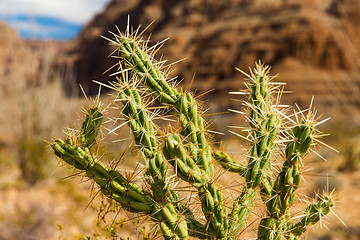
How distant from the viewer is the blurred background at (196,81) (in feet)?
24.0

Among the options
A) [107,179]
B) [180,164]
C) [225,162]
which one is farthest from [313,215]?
[107,179]

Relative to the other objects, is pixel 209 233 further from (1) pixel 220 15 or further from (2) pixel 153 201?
(1) pixel 220 15

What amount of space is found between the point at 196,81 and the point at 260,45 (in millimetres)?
5833

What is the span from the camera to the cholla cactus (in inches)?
74.7

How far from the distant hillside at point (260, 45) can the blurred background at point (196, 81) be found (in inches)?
3.5

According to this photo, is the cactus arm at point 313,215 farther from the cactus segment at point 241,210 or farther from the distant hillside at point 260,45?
the distant hillside at point 260,45

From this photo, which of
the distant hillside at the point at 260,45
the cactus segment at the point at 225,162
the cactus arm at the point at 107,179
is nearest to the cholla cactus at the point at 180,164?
the cactus arm at the point at 107,179

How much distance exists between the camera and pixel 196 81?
3033 cm

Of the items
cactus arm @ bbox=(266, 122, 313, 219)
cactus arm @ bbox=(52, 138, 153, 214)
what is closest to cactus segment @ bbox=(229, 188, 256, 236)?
cactus arm @ bbox=(266, 122, 313, 219)

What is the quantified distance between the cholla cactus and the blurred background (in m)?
0.29

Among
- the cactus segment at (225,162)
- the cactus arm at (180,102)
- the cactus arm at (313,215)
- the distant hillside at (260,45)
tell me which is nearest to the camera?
the cactus arm at (180,102)

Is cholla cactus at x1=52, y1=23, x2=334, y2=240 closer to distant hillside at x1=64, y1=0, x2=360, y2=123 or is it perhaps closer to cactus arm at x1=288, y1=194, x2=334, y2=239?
cactus arm at x1=288, y1=194, x2=334, y2=239

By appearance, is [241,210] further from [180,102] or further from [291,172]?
[180,102]

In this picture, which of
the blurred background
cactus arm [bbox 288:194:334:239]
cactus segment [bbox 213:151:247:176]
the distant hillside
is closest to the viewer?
cactus arm [bbox 288:194:334:239]
